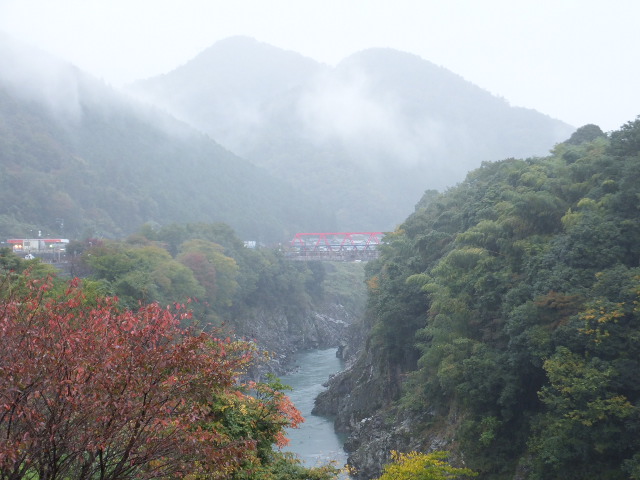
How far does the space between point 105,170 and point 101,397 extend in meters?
69.6

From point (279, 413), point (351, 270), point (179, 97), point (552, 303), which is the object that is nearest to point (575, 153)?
point (552, 303)

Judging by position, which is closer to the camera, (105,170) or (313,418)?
(313,418)

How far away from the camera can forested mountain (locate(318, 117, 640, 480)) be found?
1284 centimetres

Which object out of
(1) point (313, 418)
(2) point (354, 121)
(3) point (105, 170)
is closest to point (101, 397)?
(1) point (313, 418)

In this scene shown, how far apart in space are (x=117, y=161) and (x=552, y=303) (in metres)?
67.6

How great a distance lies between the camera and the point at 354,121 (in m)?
146

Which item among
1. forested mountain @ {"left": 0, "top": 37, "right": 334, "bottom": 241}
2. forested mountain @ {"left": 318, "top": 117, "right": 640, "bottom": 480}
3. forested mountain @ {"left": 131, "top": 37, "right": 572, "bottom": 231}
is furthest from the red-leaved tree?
forested mountain @ {"left": 131, "top": 37, "right": 572, "bottom": 231}

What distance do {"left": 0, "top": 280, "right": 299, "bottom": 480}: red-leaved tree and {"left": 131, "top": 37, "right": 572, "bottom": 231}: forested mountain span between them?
101 meters

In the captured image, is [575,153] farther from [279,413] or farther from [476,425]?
[279,413]

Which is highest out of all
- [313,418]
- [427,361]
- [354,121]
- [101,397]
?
[354,121]

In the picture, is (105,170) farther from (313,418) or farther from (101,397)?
(101,397)

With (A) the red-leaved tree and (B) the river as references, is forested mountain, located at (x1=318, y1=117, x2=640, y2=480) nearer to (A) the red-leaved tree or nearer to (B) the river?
(B) the river

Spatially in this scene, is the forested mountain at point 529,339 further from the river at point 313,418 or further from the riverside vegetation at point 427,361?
the river at point 313,418

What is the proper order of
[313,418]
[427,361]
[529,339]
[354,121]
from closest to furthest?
1. [529,339]
2. [427,361]
3. [313,418]
4. [354,121]
